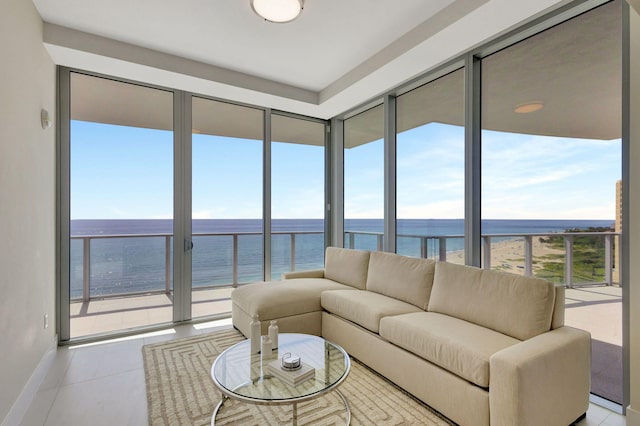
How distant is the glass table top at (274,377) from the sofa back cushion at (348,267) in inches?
52.4

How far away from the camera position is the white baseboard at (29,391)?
2019 mm

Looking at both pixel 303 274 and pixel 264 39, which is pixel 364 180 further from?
pixel 264 39

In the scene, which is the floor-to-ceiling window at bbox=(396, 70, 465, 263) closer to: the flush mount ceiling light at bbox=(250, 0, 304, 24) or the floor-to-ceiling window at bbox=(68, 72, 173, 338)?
the flush mount ceiling light at bbox=(250, 0, 304, 24)

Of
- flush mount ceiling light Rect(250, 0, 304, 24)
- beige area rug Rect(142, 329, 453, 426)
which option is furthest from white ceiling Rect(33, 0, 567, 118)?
beige area rug Rect(142, 329, 453, 426)

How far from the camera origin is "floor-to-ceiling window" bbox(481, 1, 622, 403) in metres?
2.24

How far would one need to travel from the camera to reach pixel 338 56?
11.3 feet

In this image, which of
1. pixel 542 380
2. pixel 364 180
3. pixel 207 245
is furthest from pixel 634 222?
pixel 207 245

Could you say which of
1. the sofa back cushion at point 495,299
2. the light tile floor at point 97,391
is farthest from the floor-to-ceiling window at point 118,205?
the sofa back cushion at point 495,299

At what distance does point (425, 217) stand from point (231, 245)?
2.46 m

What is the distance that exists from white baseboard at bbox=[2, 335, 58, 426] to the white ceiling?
2.68 m

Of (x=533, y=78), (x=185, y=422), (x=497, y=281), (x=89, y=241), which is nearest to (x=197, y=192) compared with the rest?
(x=89, y=241)

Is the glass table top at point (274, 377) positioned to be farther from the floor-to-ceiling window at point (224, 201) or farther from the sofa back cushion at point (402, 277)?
the floor-to-ceiling window at point (224, 201)

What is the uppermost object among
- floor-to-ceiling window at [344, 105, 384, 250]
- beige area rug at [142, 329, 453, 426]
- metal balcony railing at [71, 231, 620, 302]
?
floor-to-ceiling window at [344, 105, 384, 250]

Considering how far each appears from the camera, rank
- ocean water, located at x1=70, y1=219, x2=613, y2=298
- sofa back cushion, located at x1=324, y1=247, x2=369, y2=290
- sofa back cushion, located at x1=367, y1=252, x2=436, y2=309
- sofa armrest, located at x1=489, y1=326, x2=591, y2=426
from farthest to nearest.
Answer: sofa back cushion, located at x1=324, y1=247, x2=369, y2=290 < ocean water, located at x1=70, y1=219, x2=613, y2=298 < sofa back cushion, located at x1=367, y1=252, x2=436, y2=309 < sofa armrest, located at x1=489, y1=326, x2=591, y2=426
